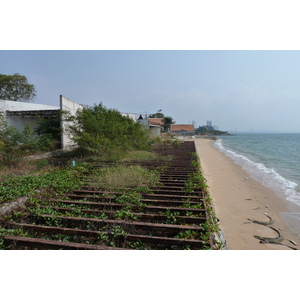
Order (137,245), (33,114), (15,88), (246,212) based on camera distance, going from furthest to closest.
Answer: (15,88), (33,114), (246,212), (137,245)

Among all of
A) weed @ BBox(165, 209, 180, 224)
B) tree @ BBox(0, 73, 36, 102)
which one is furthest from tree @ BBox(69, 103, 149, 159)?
tree @ BBox(0, 73, 36, 102)

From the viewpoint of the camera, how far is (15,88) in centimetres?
2520

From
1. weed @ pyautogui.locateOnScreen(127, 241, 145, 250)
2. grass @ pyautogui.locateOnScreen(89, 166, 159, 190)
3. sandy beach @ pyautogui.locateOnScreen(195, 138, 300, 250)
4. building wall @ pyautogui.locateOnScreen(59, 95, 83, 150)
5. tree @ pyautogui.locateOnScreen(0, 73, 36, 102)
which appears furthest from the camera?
tree @ pyautogui.locateOnScreen(0, 73, 36, 102)

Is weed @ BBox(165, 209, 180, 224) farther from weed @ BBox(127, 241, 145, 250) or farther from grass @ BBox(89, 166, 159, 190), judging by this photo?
grass @ BBox(89, 166, 159, 190)

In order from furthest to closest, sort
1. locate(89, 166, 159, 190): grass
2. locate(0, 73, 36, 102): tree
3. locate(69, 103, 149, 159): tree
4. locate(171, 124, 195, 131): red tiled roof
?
locate(171, 124, 195, 131): red tiled roof < locate(0, 73, 36, 102): tree < locate(69, 103, 149, 159): tree < locate(89, 166, 159, 190): grass

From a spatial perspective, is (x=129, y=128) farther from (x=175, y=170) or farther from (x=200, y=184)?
(x=200, y=184)

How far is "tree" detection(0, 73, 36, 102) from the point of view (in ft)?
79.9

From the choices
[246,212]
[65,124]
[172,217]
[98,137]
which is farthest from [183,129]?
[172,217]

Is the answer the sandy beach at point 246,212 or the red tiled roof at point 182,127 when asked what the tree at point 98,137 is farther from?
the red tiled roof at point 182,127

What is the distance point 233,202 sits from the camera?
7.09 m

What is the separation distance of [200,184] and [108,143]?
626cm

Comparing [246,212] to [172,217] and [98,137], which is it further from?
[98,137]

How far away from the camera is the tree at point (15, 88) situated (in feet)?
79.9

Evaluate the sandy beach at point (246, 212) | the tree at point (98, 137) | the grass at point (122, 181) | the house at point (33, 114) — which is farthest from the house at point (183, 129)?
the grass at point (122, 181)
